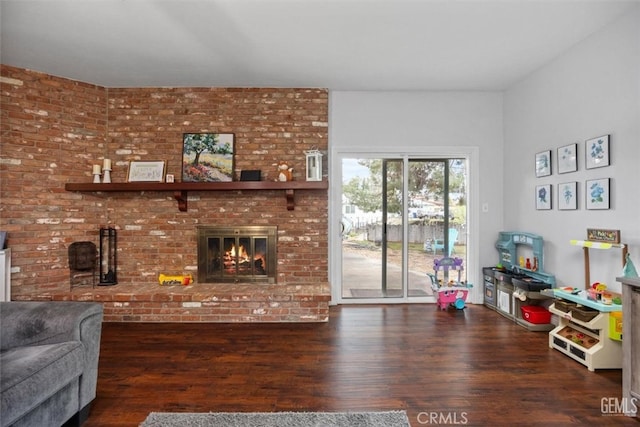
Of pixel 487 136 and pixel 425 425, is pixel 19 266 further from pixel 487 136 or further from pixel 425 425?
pixel 487 136

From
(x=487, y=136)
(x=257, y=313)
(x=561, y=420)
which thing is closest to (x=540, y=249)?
(x=487, y=136)

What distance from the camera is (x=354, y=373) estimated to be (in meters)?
2.25

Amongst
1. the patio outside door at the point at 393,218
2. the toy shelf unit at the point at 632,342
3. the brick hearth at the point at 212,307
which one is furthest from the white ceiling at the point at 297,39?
the brick hearth at the point at 212,307

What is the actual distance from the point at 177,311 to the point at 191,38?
274 centimetres

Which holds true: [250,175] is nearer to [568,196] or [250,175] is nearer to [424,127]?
[424,127]

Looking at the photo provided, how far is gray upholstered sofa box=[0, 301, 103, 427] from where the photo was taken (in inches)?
53.2

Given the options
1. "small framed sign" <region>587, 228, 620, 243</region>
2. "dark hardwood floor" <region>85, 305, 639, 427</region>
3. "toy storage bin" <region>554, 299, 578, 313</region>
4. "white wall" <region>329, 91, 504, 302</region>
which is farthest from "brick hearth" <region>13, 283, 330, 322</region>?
"small framed sign" <region>587, 228, 620, 243</region>

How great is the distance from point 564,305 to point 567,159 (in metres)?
1.36

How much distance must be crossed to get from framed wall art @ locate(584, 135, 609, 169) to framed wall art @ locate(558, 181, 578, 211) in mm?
227

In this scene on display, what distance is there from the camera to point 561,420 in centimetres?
177

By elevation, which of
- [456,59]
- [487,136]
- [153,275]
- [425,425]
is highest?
[456,59]

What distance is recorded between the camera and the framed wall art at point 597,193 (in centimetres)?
250

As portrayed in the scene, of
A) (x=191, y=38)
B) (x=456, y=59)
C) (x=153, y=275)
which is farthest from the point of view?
(x=153, y=275)

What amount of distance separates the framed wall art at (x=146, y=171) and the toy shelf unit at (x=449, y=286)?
3.63m
